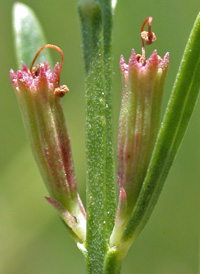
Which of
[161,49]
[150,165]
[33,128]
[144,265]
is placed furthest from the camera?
[161,49]

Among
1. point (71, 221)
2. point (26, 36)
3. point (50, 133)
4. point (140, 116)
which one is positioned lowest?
point (71, 221)

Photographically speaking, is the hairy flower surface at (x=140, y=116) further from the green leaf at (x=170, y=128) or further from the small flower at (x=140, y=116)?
the green leaf at (x=170, y=128)

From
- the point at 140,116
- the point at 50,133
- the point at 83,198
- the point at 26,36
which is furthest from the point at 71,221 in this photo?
the point at 83,198

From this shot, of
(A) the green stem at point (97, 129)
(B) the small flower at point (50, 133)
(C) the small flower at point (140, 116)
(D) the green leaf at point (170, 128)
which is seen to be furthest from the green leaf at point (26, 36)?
(D) the green leaf at point (170, 128)

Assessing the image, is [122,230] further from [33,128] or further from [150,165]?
[33,128]

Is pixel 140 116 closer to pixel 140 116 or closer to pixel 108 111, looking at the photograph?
pixel 140 116

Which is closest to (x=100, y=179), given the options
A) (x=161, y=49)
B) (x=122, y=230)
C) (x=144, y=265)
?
(x=122, y=230)

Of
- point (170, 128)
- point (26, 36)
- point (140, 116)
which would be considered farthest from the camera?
point (26, 36)
